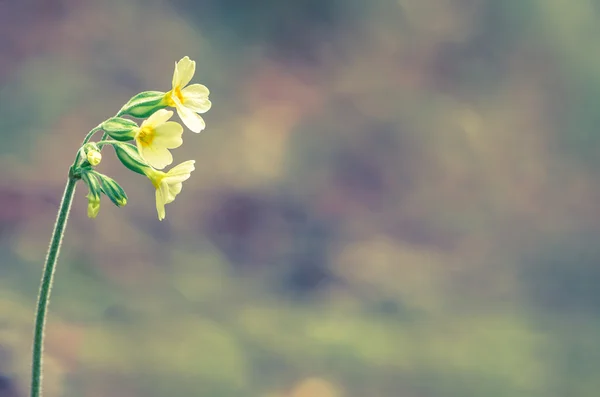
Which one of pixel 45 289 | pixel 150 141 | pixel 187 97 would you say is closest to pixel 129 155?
pixel 150 141

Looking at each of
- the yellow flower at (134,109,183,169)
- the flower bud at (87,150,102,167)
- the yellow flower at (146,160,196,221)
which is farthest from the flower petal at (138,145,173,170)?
the flower bud at (87,150,102,167)

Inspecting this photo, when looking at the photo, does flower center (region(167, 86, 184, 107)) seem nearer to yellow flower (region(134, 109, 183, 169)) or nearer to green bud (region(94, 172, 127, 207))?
yellow flower (region(134, 109, 183, 169))

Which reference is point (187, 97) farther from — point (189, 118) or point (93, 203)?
point (93, 203)

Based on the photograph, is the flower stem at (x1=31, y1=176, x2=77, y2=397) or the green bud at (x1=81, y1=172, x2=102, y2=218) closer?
the flower stem at (x1=31, y1=176, x2=77, y2=397)

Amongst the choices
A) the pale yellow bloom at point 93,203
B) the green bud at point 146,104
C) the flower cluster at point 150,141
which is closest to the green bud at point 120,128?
the flower cluster at point 150,141

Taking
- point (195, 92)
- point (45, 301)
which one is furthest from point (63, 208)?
point (195, 92)
